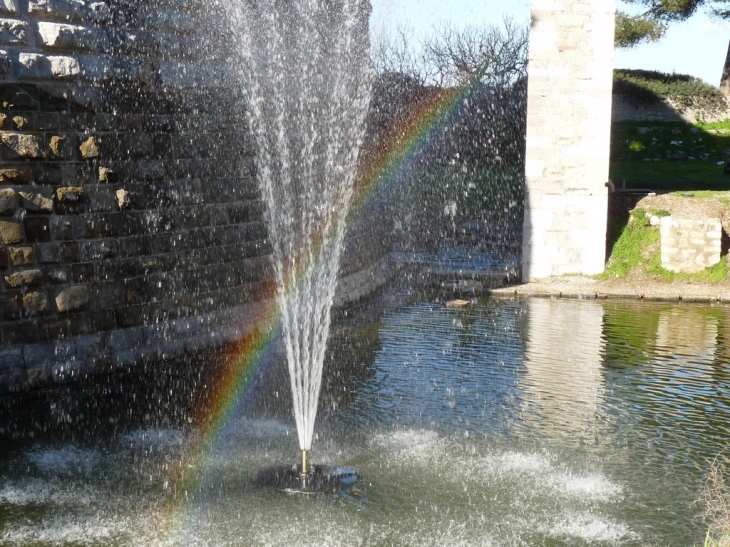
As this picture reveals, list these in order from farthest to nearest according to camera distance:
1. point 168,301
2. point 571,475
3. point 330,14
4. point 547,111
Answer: point 547,111 → point 330,14 → point 168,301 → point 571,475

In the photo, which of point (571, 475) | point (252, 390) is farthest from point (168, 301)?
point (571, 475)

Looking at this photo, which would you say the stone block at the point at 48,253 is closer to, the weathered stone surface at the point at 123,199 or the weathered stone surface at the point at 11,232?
the weathered stone surface at the point at 11,232

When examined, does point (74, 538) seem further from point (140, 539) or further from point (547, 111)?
point (547, 111)

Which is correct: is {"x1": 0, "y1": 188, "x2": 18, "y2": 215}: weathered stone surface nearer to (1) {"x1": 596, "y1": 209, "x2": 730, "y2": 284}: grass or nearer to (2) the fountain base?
(2) the fountain base

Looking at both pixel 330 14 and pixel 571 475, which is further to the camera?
pixel 330 14

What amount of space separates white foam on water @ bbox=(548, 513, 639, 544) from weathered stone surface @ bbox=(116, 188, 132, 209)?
203 inches

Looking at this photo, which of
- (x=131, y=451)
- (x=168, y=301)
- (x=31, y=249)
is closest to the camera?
(x=131, y=451)

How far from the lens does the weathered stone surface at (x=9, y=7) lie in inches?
292

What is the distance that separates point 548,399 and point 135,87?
16.1ft

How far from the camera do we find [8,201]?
24.9ft

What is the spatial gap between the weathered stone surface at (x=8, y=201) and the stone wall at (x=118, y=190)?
1 centimetres

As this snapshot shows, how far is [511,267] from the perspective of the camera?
51.4ft

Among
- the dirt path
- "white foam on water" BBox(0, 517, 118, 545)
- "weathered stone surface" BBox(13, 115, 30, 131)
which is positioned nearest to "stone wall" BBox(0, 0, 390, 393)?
"weathered stone surface" BBox(13, 115, 30, 131)

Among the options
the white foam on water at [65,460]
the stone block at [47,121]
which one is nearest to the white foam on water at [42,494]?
the white foam on water at [65,460]
